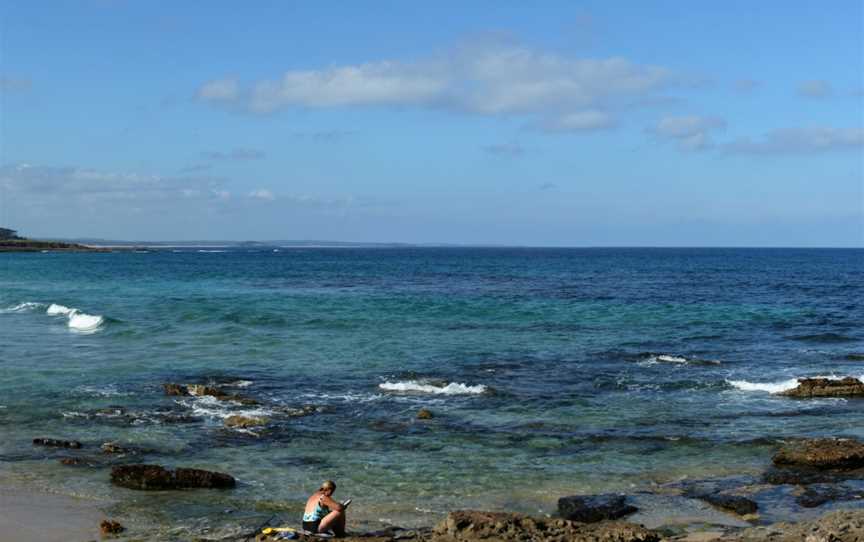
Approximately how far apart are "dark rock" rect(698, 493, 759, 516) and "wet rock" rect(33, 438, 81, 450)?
47.5 feet

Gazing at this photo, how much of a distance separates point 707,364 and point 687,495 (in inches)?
700

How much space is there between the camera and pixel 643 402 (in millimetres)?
25625

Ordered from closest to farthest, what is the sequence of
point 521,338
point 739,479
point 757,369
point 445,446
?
point 739,479
point 445,446
point 757,369
point 521,338

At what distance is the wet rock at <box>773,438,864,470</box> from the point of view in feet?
58.7

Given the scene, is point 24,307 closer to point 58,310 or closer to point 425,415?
point 58,310

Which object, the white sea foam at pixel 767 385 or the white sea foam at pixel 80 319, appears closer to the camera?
the white sea foam at pixel 767 385

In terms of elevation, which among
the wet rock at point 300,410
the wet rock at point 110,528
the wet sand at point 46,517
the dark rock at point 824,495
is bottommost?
the wet sand at point 46,517

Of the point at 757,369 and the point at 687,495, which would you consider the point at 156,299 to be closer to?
the point at 757,369

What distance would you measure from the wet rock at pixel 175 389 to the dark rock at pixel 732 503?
1681cm

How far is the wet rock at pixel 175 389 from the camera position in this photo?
26266 mm

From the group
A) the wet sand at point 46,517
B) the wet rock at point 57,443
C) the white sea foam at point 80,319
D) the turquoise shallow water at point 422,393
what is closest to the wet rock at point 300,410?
the turquoise shallow water at point 422,393

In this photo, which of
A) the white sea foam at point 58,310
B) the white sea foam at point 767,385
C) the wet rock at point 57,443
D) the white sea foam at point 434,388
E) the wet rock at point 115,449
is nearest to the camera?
the wet rock at point 115,449

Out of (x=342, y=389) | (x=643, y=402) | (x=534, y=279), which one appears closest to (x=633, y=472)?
(x=643, y=402)

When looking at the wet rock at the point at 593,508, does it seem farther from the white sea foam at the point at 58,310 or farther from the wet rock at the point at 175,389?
the white sea foam at the point at 58,310
